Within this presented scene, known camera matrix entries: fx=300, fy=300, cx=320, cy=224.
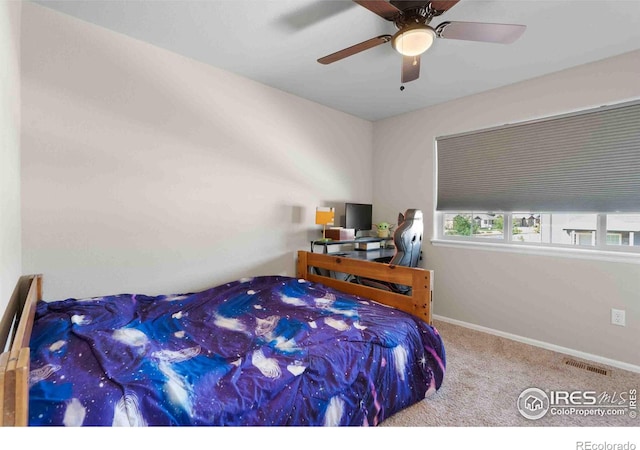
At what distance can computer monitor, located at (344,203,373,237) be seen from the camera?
3.47 meters

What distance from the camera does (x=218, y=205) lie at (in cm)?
260

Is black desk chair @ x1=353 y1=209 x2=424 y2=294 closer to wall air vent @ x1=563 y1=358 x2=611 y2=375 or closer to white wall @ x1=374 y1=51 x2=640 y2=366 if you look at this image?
white wall @ x1=374 y1=51 x2=640 y2=366

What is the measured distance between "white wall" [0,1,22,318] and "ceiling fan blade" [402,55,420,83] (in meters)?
1.98

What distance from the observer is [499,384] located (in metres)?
2.02

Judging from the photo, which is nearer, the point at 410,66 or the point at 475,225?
the point at 410,66

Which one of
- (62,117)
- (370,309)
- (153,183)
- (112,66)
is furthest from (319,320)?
(112,66)

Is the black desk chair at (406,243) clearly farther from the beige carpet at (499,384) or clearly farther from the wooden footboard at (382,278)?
the beige carpet at (499,384)

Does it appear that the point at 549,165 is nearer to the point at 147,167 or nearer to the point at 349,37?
the point at 349,37

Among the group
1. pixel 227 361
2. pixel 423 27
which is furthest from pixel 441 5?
pixel 227 361

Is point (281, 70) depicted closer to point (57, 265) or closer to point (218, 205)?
point (218, 205)

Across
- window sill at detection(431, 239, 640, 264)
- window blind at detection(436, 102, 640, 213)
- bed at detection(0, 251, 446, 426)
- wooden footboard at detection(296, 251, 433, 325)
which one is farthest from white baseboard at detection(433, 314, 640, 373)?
bed at detection(0, 251, 446, 426)

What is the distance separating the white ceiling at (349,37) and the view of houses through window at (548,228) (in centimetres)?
124

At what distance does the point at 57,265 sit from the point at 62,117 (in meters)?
0.93

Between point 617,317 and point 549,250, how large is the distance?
2.11 feet
